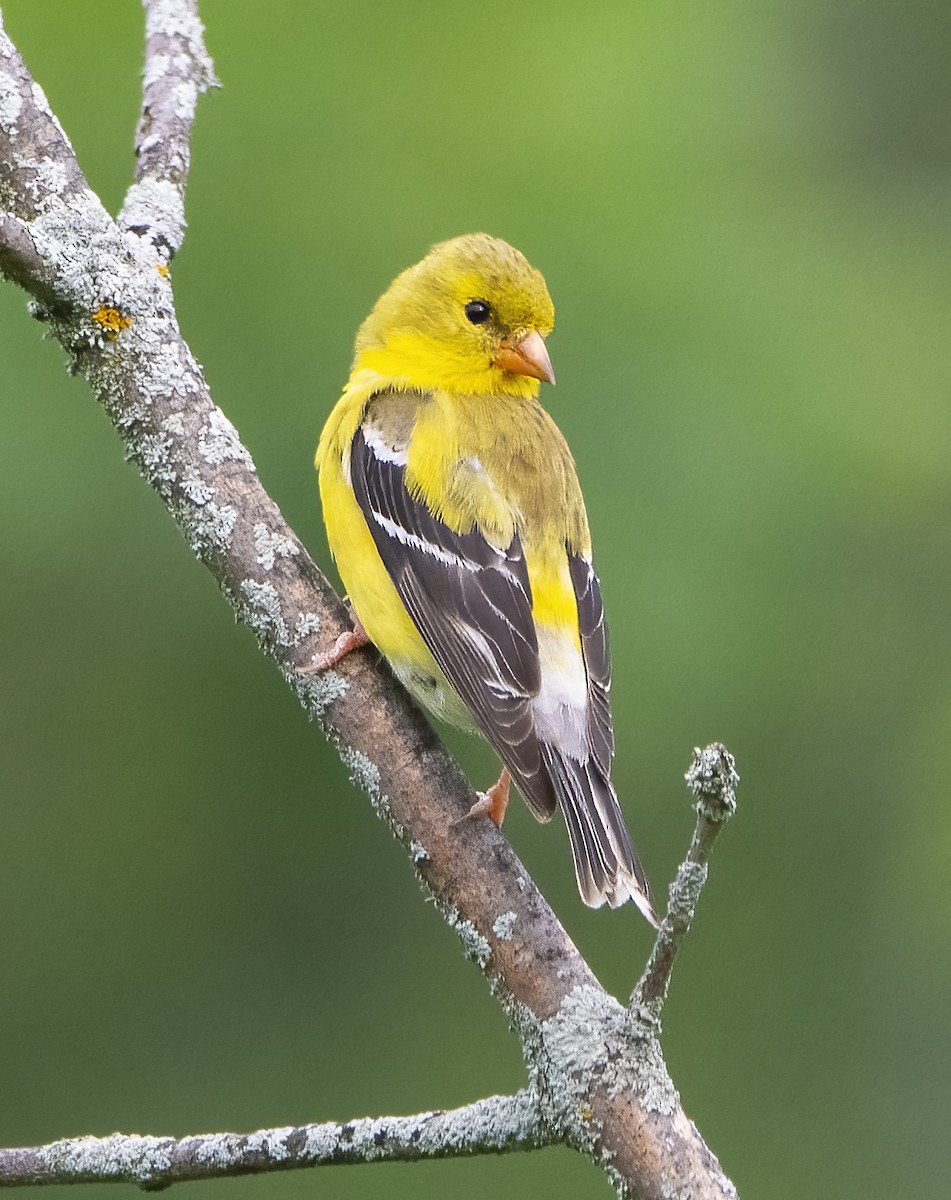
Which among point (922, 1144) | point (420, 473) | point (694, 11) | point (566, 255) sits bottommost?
point (922, 1144)

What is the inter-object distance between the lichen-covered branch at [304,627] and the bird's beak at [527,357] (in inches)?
37.1

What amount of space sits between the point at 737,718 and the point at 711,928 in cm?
61

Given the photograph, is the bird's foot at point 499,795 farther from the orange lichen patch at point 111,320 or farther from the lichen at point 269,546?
the orange lichen patch at point 111,320

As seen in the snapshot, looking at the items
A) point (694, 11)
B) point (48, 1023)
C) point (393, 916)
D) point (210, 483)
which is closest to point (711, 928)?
point (393, 916)

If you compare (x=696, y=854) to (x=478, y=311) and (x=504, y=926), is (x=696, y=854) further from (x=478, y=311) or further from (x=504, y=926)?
(x=478, y=311)

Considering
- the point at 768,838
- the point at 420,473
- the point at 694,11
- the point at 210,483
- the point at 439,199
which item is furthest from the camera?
the point at 694,11

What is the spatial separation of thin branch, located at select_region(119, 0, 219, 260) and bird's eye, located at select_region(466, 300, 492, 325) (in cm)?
81

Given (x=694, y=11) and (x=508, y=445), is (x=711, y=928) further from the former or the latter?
(x=694, y=11)

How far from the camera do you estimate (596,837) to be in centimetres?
269

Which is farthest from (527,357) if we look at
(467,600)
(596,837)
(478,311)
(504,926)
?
(504,926)

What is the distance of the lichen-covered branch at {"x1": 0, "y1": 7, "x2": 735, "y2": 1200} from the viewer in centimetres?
201

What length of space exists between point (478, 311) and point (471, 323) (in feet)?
0.11

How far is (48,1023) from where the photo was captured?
419 centimetres

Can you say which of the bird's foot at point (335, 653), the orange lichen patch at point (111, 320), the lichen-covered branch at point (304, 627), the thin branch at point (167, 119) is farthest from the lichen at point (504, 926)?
the thin branch at point (167, 119)
